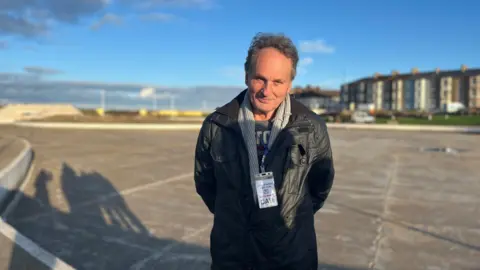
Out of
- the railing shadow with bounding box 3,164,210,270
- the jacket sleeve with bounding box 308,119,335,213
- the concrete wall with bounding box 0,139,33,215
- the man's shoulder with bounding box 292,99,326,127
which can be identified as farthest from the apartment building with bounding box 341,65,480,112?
the man's shoulder with bounding box 292,99,326,127

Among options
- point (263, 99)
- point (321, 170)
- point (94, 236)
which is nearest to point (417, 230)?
point (321, 170)

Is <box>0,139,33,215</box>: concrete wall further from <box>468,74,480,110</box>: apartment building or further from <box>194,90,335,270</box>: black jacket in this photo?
<box>468,74,480,110</box>: apartment building

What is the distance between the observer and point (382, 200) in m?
8.32

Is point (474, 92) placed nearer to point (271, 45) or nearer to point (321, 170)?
point (321, 170)

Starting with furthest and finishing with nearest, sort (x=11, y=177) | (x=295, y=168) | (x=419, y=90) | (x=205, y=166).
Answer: (x=419, y=90) → (x=11, y=177) → (x=205, y=166) → (x=295, y=168)

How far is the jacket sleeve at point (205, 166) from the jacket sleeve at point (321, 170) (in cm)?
60

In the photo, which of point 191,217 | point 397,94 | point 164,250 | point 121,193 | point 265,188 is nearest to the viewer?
point 265,188

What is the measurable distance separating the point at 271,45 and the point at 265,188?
2.47ft

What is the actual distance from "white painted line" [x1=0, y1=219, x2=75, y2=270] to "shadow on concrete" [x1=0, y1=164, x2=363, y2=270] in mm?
21

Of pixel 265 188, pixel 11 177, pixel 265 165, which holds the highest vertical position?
pixel 265 165

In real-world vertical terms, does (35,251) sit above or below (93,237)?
above

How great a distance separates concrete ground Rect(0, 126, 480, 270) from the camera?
5055 mm

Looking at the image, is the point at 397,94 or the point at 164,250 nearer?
the point at 164,250

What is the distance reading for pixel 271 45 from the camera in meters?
2.27
